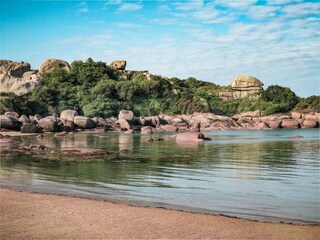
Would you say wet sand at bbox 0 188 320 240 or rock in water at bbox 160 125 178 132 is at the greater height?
rock in water at bbox 160 125 178 132

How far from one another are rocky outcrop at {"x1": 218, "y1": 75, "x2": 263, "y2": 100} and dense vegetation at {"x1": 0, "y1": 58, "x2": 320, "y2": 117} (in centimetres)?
687

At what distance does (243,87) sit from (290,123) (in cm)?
3334

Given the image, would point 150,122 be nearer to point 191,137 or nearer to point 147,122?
point 147,122

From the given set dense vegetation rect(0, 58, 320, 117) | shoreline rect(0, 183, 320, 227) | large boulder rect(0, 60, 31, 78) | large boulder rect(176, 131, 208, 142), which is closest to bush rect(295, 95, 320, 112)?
dense vegetation rect(0, 58, 320, 117)

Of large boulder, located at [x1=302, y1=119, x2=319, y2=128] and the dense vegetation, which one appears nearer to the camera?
the dense vegetation

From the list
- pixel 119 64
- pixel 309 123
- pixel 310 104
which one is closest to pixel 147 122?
pixel 309 123

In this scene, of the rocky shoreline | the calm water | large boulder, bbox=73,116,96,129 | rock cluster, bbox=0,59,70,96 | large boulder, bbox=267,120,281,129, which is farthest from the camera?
rock cluster, bbox=0,59,70,96

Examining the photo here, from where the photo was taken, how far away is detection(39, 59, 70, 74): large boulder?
3297 inches

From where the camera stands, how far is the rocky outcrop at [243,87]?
96.5 m

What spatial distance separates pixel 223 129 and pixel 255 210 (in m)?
54.2

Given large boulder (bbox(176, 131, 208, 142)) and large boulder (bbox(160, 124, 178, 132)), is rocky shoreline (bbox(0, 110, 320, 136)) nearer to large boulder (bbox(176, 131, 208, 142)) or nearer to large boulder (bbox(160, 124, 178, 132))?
large boulder (bbox(160, 124, 178, 132))

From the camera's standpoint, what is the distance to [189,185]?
13664 millimetres

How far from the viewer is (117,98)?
73500 millimetres

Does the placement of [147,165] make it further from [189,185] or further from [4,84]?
[4,84]
